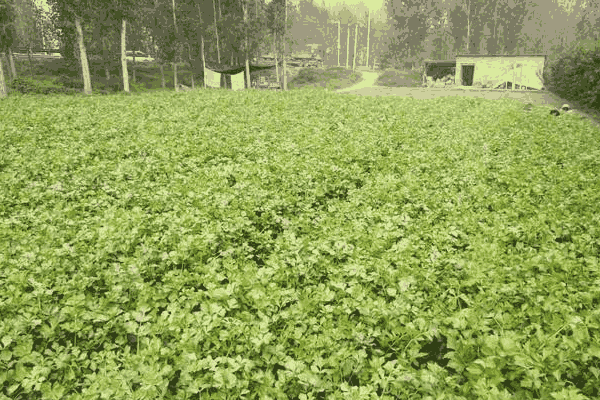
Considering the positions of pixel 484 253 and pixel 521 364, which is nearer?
pixel 521 364

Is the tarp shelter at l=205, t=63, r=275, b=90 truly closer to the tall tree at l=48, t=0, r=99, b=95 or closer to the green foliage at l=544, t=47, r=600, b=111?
the tall tree at l=48, t=0, r=99, b=95

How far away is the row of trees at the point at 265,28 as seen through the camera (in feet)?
110

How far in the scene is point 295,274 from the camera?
4414mm

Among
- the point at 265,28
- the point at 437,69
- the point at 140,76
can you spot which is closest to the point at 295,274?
the point at 265,28

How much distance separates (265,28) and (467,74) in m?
25.7

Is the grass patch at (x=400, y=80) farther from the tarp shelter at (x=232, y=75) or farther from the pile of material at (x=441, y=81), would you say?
the tarp shelter at (x=232, y=75)

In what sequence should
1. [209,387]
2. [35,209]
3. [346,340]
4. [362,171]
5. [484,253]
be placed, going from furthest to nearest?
[362,171] < [35,209] < [484,253] < [346,340] < [209,387]

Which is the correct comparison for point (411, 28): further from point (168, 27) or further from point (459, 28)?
point (168, 27)

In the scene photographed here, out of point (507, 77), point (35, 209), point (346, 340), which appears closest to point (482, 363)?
point (346, 340)

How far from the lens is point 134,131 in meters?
12.1

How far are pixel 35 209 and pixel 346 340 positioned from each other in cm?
587

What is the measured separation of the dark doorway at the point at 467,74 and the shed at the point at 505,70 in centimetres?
48

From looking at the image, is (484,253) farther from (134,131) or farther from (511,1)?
(511,1)

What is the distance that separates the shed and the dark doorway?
0.48m
